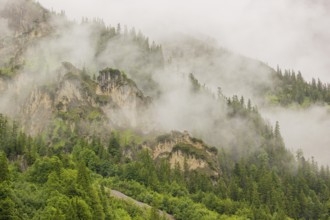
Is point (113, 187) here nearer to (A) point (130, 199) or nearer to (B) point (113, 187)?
(B) point (113, 187)

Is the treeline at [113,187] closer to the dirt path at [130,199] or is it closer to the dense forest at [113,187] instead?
the dense forest at [113,187]

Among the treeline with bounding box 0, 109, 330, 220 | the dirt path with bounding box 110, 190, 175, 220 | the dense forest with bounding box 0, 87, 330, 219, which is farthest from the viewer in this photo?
the dirt path with bounding box 110, 190, 175, 220

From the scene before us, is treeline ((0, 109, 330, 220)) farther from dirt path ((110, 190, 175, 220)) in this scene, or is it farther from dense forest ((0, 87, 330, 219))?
dirt path ((110, 190, 175, 220))

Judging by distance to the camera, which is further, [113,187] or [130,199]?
[113,187]

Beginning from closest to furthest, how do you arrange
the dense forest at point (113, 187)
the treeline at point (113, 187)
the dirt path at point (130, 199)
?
the treeline at point (113, 187), the dense forest at point (113, 187), the dirt path at point (130, 199)

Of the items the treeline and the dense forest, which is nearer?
the treeline

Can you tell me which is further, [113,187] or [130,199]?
[113,187]

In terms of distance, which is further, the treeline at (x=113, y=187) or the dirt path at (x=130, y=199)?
the dirt path at (x=130, y=199)

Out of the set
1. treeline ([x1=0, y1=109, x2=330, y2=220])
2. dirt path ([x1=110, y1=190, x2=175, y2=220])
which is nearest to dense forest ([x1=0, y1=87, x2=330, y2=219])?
treeline ([x1=0, y1=109, x2=330, y2=220])

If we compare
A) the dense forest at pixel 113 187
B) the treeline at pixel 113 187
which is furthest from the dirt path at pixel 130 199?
the treeline at pixel 113 187

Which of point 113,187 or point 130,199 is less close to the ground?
point 113,187

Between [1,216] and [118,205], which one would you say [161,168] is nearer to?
[118,205]

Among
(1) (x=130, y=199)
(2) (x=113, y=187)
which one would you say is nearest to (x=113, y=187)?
(2) (x=113, y=187)

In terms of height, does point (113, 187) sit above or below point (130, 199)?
above
